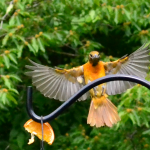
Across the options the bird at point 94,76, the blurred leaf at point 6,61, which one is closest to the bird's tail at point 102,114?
the bird at point 94,76

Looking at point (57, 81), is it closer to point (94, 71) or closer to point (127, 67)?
point (94, 71)

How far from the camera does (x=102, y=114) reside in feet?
9.86

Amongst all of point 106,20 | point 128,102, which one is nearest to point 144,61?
point 128,102

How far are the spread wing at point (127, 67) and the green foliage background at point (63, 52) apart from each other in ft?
0.35

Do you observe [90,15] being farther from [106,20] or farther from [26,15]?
[26,15]

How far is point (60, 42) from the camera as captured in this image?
13.5ft

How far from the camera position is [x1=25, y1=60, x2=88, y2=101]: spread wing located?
331cm

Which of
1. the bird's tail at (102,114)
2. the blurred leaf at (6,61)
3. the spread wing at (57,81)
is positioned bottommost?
the bird's tail at (102,114)

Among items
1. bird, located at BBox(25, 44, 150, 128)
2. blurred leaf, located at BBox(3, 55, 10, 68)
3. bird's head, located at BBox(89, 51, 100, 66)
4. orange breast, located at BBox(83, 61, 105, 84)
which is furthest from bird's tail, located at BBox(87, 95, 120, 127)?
blurred leaf, located at BBox(3, 55, 10, 68)

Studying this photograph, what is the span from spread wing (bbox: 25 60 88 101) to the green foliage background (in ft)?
0.80

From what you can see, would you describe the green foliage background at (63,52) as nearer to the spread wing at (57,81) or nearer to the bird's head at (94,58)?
the spread wing at (57,81)

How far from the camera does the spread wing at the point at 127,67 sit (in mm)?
3311

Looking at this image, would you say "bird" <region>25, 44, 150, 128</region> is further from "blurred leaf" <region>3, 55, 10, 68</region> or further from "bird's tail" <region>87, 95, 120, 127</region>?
"blurred leaf" <region>3, 55, 10, 68</region>

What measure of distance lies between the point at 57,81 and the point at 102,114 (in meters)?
0.65
